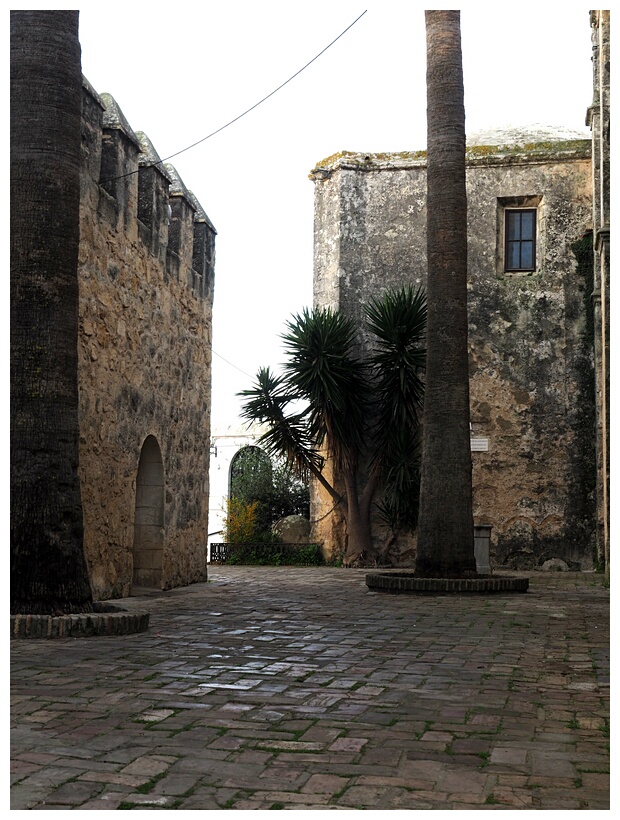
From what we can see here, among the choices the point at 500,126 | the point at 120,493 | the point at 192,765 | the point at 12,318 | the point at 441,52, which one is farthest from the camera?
the point at 500,126

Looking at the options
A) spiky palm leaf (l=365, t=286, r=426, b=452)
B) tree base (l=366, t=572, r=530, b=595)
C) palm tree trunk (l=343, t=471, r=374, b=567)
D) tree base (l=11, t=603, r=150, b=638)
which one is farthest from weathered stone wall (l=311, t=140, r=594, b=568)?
tree base (l=11, t=603, r=150, b=638)

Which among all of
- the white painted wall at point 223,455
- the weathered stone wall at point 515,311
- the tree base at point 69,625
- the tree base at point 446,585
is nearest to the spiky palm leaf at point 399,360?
the weathered stone wall at point 515,311

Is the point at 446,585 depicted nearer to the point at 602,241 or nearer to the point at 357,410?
the point at 602,241

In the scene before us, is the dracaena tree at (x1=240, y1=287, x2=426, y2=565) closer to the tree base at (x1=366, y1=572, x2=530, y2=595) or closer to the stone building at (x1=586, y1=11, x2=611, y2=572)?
the stone building at (x1=586, y1=11, x2=611, y2=572)

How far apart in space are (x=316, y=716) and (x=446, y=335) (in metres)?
6.65

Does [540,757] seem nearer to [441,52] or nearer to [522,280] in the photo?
[441,52]

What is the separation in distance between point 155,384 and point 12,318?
426 centimetres

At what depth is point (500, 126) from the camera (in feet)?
58.7

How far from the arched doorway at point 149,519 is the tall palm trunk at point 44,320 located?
168 inches

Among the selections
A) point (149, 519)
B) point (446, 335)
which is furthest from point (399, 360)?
point (149, 519)

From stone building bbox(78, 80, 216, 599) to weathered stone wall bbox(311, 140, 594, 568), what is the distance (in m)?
4.87

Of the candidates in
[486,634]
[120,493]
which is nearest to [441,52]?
[120,493]

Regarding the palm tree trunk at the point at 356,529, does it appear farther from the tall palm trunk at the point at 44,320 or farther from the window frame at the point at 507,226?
the tall palm trunk at the point at 44,320

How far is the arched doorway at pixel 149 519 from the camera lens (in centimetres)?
1080
